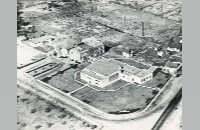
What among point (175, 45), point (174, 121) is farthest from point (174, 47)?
point (174, 121)

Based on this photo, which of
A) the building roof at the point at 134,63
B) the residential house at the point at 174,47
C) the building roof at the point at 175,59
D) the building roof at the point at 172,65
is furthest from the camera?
the residential house at the point at 174,47

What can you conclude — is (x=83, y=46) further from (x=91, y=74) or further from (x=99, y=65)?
(x=91, y=74)

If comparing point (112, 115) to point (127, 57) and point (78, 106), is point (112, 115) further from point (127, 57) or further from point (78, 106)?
point (127, 57)

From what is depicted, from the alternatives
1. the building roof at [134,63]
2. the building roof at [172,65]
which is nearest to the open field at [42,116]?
the building roof at [134,63]

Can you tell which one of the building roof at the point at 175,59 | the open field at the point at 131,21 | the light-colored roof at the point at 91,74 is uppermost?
the open field at the point at 131,21

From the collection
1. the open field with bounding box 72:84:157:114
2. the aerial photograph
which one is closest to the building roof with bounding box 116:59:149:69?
the aerial photograph

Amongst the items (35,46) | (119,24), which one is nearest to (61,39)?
(35,46)

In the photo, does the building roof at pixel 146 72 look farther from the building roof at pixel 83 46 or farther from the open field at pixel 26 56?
the open field at pixel 26 56

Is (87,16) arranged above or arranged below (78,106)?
above
